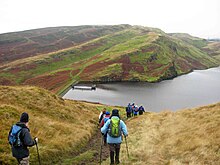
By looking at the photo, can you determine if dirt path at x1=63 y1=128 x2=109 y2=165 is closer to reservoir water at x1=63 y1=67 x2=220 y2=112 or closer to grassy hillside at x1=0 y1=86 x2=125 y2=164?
grassy hillside at x1=0 y1=86 x2=125 y2=164

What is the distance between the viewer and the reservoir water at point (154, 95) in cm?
7806

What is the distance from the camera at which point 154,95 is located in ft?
297

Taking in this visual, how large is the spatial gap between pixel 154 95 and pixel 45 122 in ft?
241

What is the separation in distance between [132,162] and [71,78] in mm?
113117

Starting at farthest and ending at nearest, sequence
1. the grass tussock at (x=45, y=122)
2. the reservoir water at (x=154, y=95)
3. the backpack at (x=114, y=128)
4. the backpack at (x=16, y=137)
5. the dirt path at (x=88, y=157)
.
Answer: the reservoir water at (x=154, y=95) → the grass tussock at (x=45, y=122) → the dirt path at (x=88, y=157) → the backpack at (x=114, y=128) → the backpack at (x=16, y=137)

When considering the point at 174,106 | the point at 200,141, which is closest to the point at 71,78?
the point at 174,106

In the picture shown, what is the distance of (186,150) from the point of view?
14.3 m

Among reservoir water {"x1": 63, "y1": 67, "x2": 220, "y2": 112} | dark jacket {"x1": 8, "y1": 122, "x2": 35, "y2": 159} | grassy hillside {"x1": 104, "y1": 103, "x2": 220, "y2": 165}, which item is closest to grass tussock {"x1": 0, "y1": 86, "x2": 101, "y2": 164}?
dark jacket {"x1": 8, "y1": 122, "x2": 35, "y2": 159}

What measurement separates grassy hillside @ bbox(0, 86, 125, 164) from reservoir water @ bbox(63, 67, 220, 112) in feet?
154

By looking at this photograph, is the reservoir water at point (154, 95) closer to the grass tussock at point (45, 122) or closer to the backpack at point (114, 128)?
the grass tussock at point (45, 122)

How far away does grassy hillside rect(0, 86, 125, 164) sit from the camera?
15078 mm

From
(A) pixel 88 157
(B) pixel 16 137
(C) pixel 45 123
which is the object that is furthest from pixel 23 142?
(C) pixel 45 123

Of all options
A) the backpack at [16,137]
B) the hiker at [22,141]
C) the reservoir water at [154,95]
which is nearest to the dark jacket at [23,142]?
the hiker at [22,141]

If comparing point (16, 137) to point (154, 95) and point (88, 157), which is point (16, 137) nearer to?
point (88, 157)
